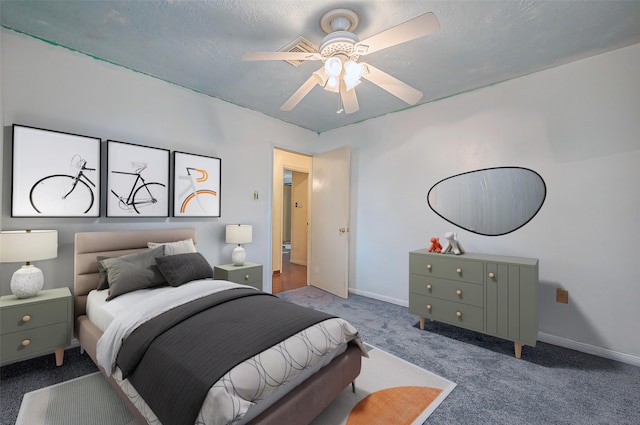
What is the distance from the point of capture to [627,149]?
2.35 m

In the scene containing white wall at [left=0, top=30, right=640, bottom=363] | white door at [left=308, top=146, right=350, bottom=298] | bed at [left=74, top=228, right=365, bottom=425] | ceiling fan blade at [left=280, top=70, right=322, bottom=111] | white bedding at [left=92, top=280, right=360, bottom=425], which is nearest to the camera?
→ white bedding at [left=92, top=280, right=360, bottom=425]

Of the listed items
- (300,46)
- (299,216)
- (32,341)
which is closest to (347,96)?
(300,46)

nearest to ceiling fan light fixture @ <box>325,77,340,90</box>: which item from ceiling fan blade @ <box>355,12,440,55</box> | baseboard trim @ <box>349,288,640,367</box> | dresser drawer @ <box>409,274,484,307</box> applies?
ceiling fan blade @ <box>355,12,440,55</box>

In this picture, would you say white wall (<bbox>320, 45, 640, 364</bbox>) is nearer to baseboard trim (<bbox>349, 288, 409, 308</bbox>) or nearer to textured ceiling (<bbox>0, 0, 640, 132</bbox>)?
textured ceiling (<bbox>0, 0, 640, 132</bbox>)

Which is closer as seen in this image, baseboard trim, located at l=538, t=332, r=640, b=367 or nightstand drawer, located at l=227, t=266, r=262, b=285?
baseboard trim, located at l=538, t=332, r=640, b=367

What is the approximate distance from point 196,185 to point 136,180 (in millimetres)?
593

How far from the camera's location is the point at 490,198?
9.99 ft

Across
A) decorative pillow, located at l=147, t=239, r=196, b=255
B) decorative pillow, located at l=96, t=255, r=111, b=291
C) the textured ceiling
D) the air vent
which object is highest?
the textured ceiling

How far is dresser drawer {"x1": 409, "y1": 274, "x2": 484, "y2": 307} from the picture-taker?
8.55 ft

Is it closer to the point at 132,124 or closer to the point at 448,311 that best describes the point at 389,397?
the point at 448,311

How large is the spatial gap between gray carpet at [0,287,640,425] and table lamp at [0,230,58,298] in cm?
63

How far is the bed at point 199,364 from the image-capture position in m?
1.30

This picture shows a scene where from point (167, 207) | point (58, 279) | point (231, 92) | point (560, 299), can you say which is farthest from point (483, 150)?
point (58, 279)

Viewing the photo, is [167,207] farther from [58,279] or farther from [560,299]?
[560,299]
